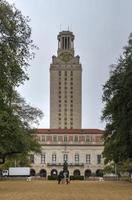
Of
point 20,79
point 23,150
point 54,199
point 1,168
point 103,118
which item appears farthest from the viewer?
point 1,168

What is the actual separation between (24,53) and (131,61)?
22.5m

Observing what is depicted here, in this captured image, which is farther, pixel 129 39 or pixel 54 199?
pixel 129 39

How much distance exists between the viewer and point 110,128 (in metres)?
80.4

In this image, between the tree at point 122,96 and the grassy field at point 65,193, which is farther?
the tree at point 122,96

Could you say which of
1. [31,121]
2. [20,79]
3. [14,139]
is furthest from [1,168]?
[20,79]

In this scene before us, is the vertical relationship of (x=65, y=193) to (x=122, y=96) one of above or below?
below

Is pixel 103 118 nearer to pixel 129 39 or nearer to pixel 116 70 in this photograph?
pixel 116 70

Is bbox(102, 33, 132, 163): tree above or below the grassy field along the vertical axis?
above

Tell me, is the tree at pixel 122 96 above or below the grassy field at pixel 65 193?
above

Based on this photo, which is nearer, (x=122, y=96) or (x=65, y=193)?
(x=65, y=193)

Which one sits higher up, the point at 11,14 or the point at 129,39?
the point at 129,39

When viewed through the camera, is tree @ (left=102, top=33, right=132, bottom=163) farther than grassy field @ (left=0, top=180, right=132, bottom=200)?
Yes

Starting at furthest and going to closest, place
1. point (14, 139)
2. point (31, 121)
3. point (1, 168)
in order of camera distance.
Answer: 1. point (1, 168)
2. point (31, 121)
3. point (14, 139)

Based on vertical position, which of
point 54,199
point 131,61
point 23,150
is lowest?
point 54,199
